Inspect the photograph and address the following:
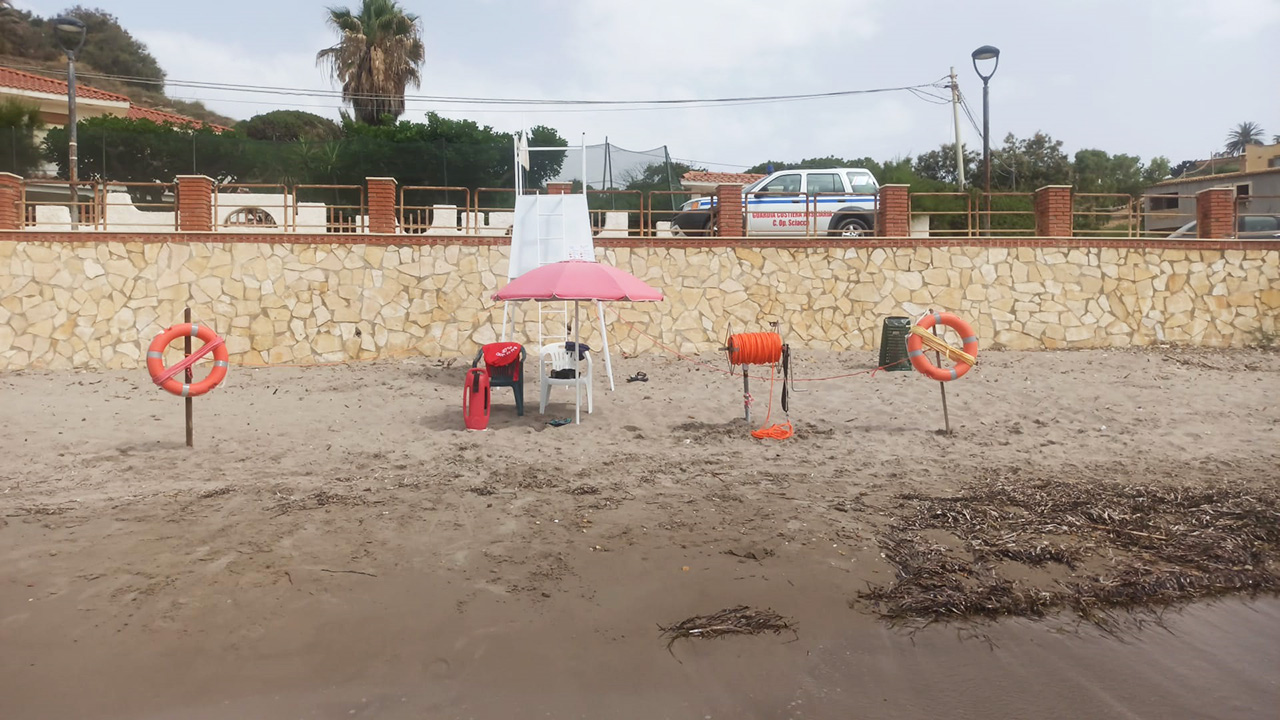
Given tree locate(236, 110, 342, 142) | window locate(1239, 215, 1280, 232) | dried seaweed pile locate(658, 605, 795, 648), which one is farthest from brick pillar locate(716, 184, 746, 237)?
tree locate(236, 110, 342, 142)

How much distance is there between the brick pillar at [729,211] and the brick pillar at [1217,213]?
7845 millimetres

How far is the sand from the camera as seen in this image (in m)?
4.50

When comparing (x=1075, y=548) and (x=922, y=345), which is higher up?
(x=922, y=345)

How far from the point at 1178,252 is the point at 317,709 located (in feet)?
51.1

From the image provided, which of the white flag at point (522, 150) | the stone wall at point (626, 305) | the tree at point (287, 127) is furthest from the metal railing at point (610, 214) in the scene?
the tree at point (287, 127)

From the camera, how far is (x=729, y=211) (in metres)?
15.2

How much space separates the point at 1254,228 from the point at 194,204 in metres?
18.9

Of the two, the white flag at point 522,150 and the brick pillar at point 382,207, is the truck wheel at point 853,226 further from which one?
the brick pillar at point 382,207

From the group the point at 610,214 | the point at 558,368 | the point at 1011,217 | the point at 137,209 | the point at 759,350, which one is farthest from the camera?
the point at 1011,217

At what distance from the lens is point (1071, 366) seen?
13602 mm

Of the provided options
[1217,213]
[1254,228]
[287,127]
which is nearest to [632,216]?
[1217,213]

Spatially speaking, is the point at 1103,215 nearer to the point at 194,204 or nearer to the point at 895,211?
the point at 895,211

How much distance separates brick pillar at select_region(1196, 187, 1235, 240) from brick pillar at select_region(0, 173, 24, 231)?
19003 mm

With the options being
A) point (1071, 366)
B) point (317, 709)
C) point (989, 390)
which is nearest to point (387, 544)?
point (317, 709)
